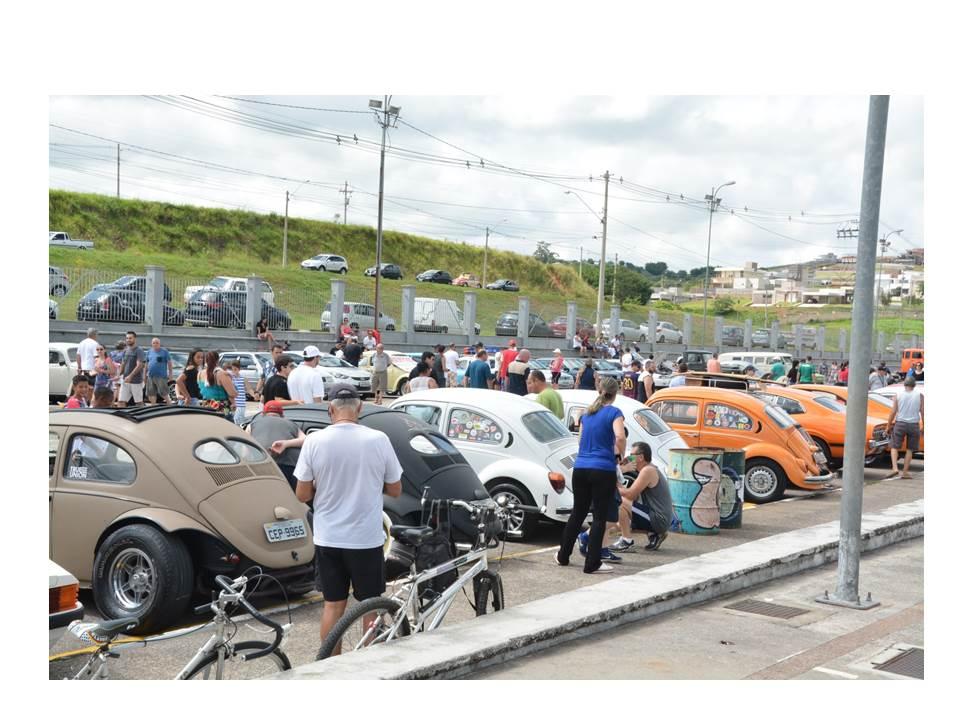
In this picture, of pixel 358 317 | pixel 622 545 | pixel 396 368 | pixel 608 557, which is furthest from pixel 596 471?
pixel 358 317

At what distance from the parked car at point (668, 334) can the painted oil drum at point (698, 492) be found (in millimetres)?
46862

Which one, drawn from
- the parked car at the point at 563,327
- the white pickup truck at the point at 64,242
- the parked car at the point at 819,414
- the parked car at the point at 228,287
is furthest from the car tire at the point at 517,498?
the white pickup truck at the point at 64,242

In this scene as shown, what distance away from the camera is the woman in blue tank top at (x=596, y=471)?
9.16 metres

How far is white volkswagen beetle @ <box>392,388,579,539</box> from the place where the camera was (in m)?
10.9

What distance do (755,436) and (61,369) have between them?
16.9 m

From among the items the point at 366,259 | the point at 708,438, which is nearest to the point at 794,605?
the point at 708,438

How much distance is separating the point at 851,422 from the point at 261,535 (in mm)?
4910

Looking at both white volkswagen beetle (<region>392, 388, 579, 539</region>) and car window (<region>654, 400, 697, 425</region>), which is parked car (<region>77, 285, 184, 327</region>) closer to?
car window (<region>654, 400, 697, 425</region>)

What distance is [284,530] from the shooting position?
25.7 ft

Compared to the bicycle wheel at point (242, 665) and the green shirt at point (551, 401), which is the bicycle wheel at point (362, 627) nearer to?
the bicycle wheel at point (242, 665)

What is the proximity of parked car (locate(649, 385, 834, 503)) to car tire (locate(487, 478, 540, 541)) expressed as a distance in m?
4.93

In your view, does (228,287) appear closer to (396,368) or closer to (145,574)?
(396,368)

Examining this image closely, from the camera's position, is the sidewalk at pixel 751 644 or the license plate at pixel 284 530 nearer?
the sidewalk at pixel 751 644
